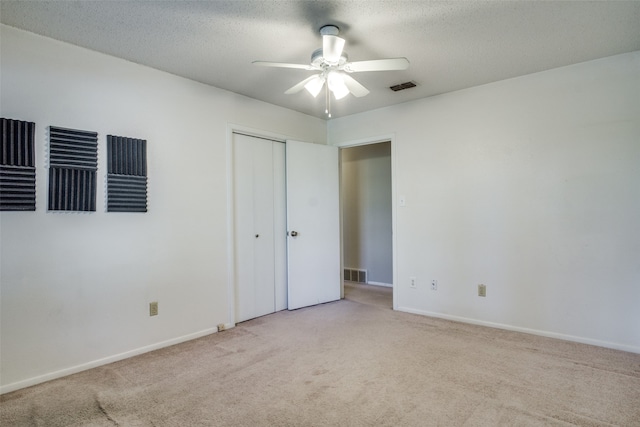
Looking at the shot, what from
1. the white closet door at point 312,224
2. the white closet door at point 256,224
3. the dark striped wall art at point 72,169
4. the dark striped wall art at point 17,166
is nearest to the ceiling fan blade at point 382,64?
the white closet door at point 256,224

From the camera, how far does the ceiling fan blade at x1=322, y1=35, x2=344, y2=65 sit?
2.06m

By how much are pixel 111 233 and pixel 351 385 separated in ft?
6.90

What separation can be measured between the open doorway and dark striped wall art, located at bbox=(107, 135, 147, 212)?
309 centimetres

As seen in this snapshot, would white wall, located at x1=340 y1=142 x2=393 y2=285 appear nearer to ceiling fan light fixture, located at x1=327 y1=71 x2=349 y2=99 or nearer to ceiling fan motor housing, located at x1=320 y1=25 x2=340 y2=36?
ceiling fan light fixture, located at x1=327 y1=71 x2=349 y2=99

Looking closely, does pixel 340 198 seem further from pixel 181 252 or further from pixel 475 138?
pixel 181 252

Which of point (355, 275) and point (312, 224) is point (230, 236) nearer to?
point (312, 224)

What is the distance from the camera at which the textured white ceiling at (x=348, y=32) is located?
206 centimetres

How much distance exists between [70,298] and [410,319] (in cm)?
301

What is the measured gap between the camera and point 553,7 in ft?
6.84

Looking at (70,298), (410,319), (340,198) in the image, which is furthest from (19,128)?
(410,319)

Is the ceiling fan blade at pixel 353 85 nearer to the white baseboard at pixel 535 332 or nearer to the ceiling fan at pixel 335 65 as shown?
the ceiling fan at pixel 335 65

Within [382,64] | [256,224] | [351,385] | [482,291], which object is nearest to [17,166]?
[256,224]

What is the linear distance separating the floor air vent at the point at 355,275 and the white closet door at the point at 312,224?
1.29 meters

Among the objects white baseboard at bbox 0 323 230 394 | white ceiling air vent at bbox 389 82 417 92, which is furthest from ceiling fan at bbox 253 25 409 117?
white baseboard at bbox 0 323 230 394
